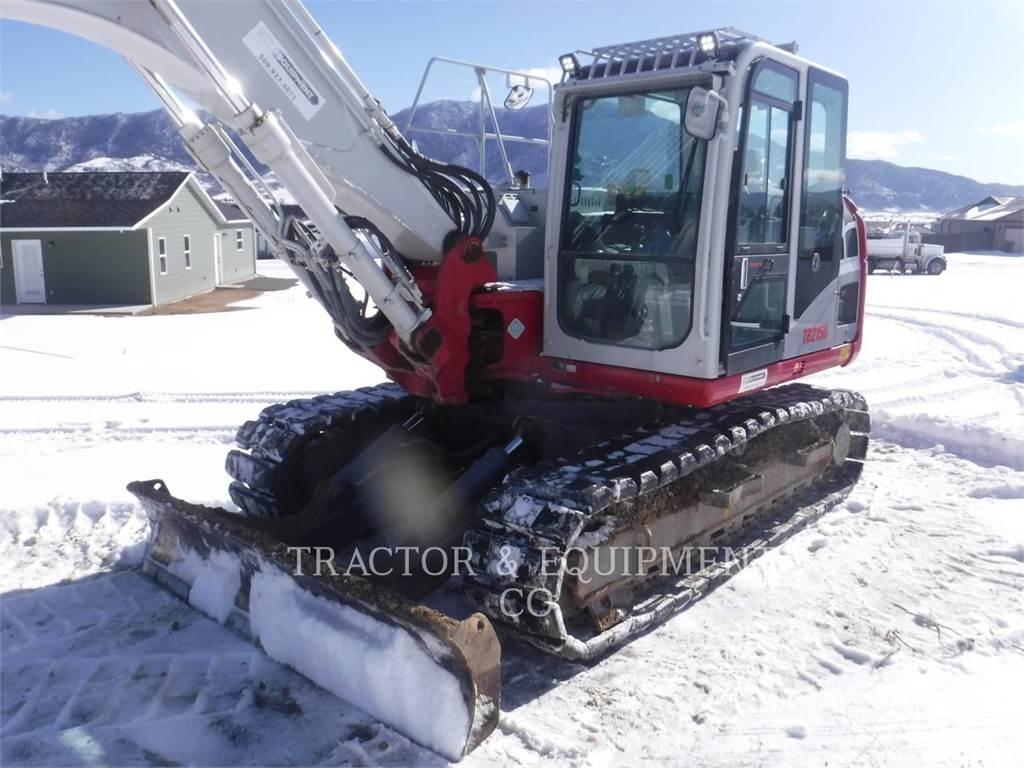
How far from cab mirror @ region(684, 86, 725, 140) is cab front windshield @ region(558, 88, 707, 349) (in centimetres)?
34

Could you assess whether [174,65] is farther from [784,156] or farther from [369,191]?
[784,156]

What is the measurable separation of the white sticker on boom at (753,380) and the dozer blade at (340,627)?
224 centimetres

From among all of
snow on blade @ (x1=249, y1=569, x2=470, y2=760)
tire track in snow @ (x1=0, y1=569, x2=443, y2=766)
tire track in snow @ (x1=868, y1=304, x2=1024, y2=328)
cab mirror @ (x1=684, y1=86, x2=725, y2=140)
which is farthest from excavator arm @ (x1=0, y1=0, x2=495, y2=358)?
tire track in snow @ (x1=868, y1=304, x2=1024, y2=328)

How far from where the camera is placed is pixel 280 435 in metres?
5.35

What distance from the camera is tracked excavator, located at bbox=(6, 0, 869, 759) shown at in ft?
12.7

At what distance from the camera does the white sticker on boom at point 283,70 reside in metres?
3.99

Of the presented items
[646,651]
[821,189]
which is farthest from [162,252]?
[646,651]

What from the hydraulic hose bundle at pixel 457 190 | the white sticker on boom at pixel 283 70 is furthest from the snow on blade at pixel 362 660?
the white sticker on boom at pixel 283 70

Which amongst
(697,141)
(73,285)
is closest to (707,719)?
(697,141)

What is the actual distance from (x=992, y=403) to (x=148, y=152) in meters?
185

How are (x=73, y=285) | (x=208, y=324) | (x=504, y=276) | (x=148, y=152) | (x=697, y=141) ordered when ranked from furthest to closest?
(x=148, y=152), (x=73, y=285), (x=208, y=324), (x=504, y=276), (x=697, y=141)

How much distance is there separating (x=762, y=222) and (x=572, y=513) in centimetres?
215

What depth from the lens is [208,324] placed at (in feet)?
57.2

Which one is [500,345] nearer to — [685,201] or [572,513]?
[685,201]
